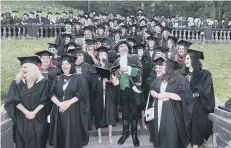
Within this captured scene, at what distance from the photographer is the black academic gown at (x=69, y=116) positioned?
6508 millimetres

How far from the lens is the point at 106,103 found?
7379 mm

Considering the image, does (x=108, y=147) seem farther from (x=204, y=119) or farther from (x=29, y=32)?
(x=29, y=32)

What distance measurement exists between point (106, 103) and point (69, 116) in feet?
3.58

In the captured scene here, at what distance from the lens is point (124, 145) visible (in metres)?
7.27

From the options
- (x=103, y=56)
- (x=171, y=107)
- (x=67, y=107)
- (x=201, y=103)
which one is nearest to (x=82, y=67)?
(x=103, y=56)

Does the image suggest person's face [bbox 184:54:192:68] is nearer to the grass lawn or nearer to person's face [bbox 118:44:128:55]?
person's face [bbox 118:44:128:55]

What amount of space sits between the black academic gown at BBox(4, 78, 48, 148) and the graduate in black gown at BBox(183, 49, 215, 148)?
2831mm

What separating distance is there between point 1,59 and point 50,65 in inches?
330

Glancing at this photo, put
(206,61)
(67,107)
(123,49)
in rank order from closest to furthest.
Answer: (67,107), (123,49), (206,61)

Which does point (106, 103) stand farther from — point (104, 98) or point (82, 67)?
point (82, 67)

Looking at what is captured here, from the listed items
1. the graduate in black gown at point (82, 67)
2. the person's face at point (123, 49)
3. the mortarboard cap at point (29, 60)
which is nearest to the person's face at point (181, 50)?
the person's face at point (123, 49)

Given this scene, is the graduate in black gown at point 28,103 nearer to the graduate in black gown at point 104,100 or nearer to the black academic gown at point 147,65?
the graduate in black gown at point 104,100

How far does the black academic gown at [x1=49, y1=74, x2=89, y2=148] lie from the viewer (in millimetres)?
6508

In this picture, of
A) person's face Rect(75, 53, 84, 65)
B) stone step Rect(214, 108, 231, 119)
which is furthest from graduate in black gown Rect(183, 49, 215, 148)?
person's face Rect(75, 53, 84, 65)
